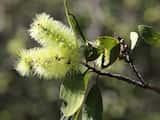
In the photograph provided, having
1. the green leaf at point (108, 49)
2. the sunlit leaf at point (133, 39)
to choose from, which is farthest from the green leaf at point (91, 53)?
the sunlit leaf at point (133, 39)

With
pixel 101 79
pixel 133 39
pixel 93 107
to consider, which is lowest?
pixel 101 79

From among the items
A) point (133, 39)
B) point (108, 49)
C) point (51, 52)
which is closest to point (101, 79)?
point (133, 39)

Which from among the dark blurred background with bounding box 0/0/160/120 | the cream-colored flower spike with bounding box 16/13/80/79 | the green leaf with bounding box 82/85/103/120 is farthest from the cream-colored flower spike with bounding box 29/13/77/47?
the dark blurred background with bounding box 0/0/160/120

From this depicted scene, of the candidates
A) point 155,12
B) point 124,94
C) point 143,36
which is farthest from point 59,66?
point 155,12

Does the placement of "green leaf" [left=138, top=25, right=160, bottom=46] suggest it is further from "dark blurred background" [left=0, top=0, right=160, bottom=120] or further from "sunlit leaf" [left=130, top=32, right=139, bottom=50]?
"dark blurred background" [left=0, top=0, right=160, bottom=120]

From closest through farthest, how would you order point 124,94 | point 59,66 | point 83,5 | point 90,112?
point 59,66 → point 90,112 → point 124,94 → point 83,5

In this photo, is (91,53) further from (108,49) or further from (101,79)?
(101,79)

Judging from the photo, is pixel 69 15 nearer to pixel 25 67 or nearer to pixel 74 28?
pixel 74 28
